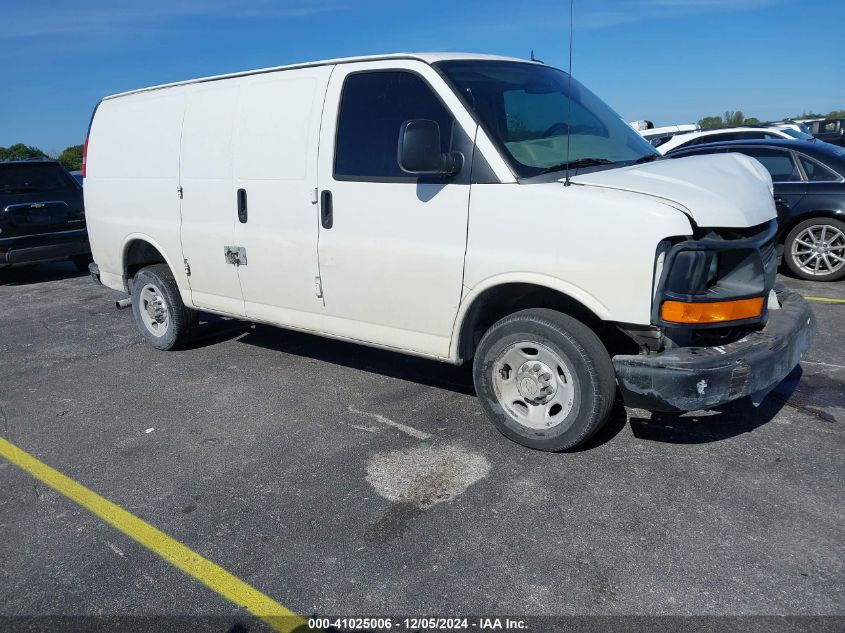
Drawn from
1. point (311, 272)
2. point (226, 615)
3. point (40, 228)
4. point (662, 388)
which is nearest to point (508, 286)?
point (662, 388)

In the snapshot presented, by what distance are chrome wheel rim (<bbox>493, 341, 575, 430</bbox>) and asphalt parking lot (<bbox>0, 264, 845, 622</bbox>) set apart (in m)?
0.23

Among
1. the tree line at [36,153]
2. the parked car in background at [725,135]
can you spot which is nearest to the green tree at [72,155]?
the tree line at [36,153]

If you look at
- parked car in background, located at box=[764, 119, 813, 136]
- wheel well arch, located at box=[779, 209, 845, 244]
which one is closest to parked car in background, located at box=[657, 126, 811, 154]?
parked car in background, located at box=[764, 119, 813, 136]

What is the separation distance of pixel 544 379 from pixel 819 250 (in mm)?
5698

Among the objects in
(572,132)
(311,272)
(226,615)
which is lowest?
(226,615)

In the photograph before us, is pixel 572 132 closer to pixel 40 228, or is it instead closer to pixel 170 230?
pixel 170 230

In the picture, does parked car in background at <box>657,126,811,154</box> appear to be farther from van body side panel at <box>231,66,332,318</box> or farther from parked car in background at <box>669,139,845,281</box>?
van body side panel at <box>231,66,332,318</box>

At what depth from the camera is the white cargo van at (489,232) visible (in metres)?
3.42

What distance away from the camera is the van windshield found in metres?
3.99

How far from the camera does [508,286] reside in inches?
154

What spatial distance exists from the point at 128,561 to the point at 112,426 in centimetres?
178

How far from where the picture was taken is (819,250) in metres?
7.95

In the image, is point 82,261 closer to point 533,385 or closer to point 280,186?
point 280,186

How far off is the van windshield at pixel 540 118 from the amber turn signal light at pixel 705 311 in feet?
3.38
